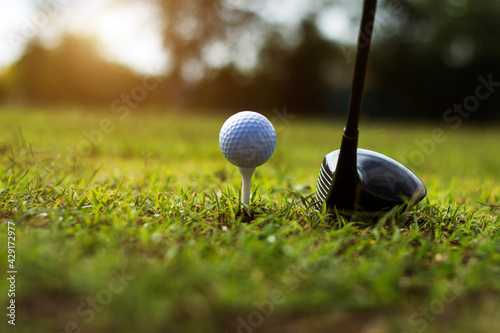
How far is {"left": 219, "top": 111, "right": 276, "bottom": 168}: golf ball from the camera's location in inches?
84.0

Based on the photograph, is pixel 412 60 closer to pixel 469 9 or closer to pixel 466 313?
pixel 469 9

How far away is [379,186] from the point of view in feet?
6.87

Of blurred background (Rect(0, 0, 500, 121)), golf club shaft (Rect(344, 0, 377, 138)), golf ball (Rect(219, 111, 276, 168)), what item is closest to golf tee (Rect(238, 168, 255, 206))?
golf ball (Rect(219, 111, 276, 168))

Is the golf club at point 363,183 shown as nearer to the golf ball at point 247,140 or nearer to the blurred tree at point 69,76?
the golf ball at point 247,140

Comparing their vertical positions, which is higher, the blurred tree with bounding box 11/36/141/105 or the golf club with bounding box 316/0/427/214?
the golf club with bounding box 316/0/427/214

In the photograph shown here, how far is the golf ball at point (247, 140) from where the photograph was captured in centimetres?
213

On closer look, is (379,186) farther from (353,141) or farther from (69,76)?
(69,76)

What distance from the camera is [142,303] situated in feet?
4.07

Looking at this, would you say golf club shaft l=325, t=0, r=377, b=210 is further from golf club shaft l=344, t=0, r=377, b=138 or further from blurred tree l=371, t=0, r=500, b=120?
blurred tree l=371, t=0, r=500, b=120

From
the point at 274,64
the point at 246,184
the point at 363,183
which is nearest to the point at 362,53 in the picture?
the point at 363,183

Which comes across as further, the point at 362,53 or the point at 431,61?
the point at 431,61

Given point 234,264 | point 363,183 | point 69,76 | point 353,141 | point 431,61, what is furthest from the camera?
point 431,61

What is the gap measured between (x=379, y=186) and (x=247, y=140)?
0.73m

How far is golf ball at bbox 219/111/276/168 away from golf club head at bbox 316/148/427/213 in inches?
15.0
